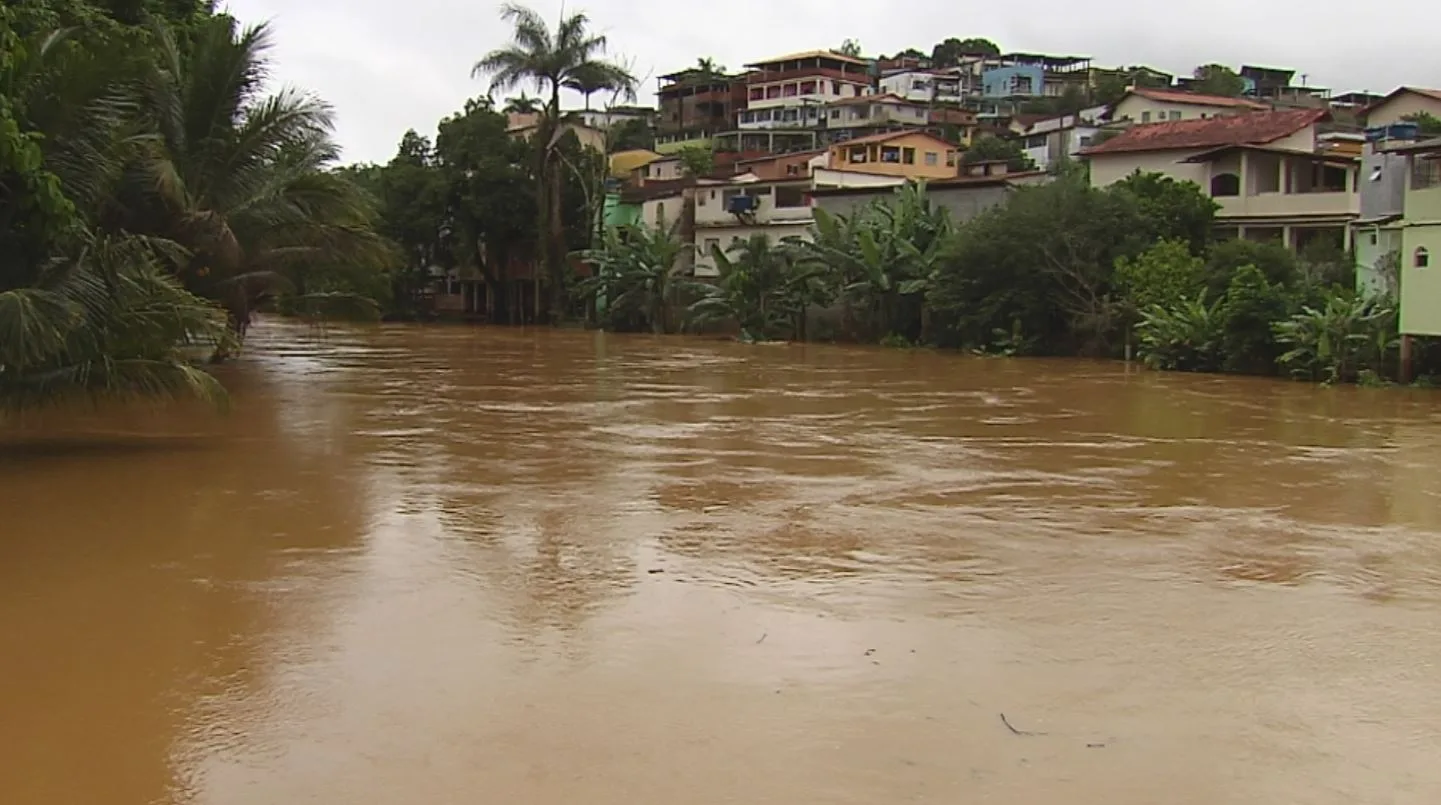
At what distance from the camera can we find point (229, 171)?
19.3 m

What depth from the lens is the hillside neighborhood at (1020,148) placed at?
26.3m

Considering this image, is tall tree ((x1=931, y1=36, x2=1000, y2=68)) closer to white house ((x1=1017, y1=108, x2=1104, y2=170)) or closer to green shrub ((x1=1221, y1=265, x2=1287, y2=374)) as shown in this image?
white house ((x1=1017, y1=108, x2=1104, y2=170))

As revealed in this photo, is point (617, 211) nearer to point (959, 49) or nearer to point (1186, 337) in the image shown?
point (1186, 337)

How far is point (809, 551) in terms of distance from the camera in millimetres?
9031

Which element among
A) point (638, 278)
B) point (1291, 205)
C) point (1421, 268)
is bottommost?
point (1421, 268)

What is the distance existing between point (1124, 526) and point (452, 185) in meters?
42.8

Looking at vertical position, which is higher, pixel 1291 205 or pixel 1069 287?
pixel 1291 205

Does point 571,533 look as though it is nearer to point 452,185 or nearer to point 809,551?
point 809,551

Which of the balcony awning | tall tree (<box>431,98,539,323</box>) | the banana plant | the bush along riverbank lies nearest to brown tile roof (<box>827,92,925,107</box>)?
tall tree (<box>431,98,539,323</box>)

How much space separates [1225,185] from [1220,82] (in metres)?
52.6

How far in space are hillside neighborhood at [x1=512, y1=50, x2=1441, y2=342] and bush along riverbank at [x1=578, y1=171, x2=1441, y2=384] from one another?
132cm

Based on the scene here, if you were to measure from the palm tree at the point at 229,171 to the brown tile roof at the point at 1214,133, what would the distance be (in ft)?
71.7

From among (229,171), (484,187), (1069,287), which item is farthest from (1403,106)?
(229,171)

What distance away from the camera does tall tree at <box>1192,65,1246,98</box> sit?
79312 mm
